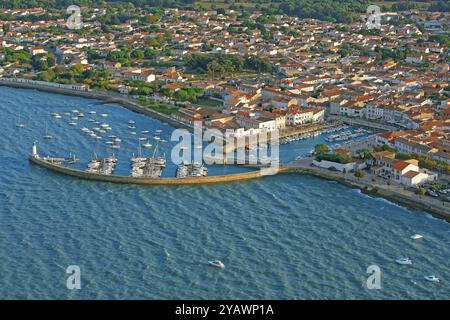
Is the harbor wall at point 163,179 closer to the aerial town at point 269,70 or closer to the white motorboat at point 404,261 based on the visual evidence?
the aerial town at point 269,70

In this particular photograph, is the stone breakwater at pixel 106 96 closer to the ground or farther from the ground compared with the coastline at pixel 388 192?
closer to the ground

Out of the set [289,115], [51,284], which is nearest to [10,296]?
[51,284]

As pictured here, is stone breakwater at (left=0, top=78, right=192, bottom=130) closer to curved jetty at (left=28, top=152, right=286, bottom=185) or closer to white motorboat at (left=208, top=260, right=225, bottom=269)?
curved jetty at (left=28, top=152, right=286, bottom=185)

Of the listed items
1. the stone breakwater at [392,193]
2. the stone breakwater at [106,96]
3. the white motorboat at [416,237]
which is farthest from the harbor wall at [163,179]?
the stone breakwater at [106,96]

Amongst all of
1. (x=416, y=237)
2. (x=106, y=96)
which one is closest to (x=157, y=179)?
(x=416, y=237)

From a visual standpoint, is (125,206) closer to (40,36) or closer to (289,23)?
(40,36)

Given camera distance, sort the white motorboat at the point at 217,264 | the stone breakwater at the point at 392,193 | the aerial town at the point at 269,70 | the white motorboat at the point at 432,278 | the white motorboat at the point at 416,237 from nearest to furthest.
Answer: the white motorboat at the point at 432,278 < the white motorboat at the point at 217,264 < the white motorboat at the point at 416,237 < the stone breakwater at the point at 392,193 < the aerial town at the point at 269,70
